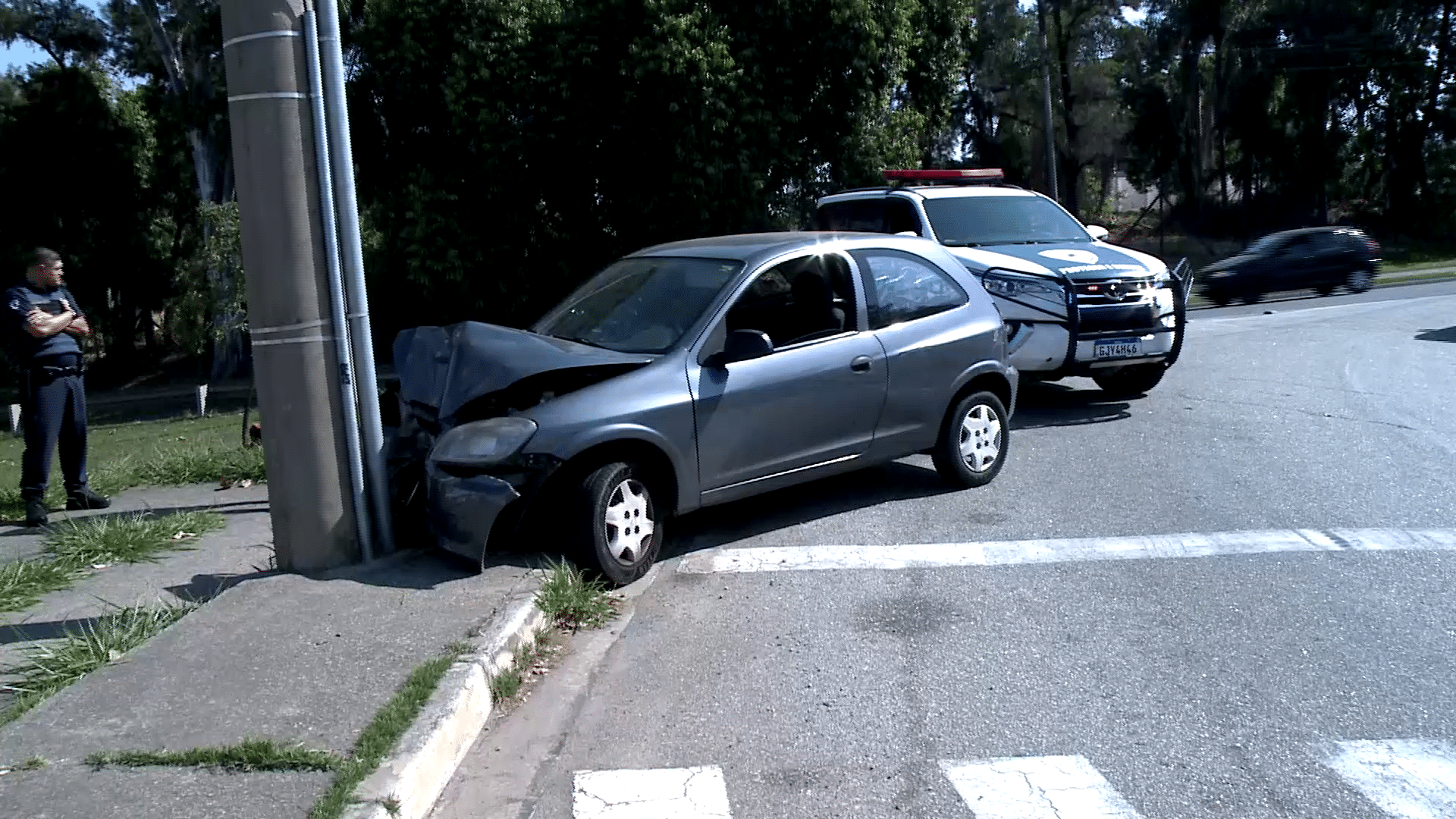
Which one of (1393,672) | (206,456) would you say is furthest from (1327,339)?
(206,456)

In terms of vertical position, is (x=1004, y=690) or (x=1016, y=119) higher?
(x=1016, y=119)

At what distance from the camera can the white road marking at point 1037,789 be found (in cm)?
392

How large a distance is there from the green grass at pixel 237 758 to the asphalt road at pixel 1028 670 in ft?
1.58

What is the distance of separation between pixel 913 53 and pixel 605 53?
666 cm

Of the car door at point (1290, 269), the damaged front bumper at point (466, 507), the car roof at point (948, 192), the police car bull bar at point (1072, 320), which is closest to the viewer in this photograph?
the damaged front bumper at point (466, 507)

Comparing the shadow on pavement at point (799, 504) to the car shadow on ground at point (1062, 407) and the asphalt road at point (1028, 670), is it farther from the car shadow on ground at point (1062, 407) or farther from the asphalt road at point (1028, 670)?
the car shadow on ground at point (1062, 407)

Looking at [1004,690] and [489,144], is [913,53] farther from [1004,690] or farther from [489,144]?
[1004,690]

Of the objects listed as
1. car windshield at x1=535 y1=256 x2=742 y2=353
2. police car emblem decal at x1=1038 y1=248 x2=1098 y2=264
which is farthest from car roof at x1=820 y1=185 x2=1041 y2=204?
car windshield at x1=535 y1=256 x2=742 y2=353

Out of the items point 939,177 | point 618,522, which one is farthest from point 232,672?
point 939,177

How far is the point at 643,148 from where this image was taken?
20125 millimetres

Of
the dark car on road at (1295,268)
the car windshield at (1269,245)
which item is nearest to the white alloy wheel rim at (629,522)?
the dark car on road at (1295,268)

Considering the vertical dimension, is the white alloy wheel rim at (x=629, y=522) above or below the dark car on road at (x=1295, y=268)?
below

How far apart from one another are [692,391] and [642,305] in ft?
3.14

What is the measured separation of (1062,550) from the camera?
679 cm
